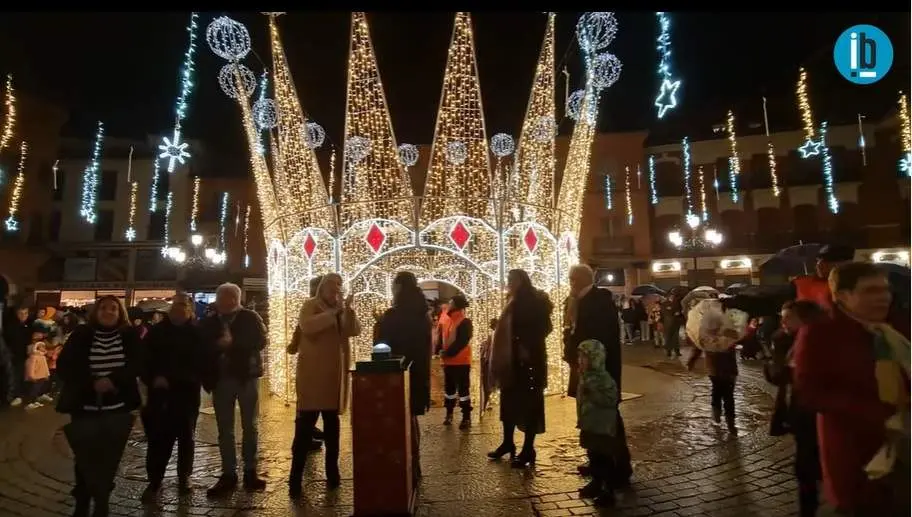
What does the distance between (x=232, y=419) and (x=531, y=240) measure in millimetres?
5243

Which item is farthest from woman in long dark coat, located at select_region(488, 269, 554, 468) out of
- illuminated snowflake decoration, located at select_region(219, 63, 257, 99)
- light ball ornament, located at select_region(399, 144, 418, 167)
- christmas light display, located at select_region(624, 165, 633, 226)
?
christmas light display, located at select_region(624, 165, 633, 226)

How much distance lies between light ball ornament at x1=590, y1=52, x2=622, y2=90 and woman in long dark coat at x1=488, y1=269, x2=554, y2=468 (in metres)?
4.28

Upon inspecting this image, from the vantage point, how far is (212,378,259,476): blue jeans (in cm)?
465

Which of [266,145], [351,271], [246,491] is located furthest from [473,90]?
[246,491]

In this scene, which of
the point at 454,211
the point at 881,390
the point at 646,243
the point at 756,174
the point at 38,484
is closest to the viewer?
the point at 881,390

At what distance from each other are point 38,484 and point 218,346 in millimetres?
1982

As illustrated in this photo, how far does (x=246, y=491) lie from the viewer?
455 centimetres

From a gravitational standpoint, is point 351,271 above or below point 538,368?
above

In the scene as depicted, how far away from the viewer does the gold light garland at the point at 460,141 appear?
7.70 meters

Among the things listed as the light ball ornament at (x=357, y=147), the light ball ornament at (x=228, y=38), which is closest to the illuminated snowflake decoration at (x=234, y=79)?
the light ball ornament at (x=228, y=38)

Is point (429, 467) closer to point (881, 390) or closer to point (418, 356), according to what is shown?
point (418, 356)

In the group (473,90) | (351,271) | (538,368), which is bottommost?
(538,368)

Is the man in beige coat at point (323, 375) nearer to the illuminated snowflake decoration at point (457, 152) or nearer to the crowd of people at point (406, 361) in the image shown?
the crowd of people at point (406, 361)

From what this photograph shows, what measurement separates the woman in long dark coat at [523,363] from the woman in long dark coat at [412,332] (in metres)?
0.58
